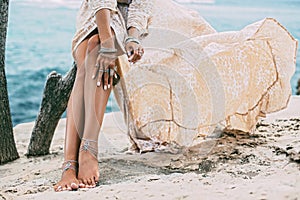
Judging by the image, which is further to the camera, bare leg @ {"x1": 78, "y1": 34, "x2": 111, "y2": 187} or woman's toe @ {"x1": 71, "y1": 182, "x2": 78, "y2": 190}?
bare leg @ {"x1": 78, "y1": 34, "x2": 111, "y2": 187}

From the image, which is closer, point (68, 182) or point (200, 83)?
point (68, 182)

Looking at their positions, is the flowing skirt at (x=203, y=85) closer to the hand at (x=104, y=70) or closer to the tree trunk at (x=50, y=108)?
the hand at (x=104, y=70)

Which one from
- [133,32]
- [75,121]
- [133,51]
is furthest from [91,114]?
[133,32]

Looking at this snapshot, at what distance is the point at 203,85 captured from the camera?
1.96 meters

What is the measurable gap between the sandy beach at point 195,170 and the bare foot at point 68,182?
0.04 metres

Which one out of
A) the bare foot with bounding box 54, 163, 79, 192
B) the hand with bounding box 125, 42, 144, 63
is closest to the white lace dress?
the hand with bounding box 125, 42, 144, 63

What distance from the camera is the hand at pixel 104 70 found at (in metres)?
1.59

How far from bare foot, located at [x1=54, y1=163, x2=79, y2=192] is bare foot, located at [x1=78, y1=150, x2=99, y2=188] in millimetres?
24

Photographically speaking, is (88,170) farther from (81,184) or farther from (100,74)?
(100,74)

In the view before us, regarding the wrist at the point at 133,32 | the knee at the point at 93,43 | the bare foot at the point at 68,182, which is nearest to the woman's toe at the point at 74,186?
the bare foot at the point at 68,182

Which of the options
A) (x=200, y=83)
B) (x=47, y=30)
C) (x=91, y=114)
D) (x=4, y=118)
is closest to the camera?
(x=91, y=114)

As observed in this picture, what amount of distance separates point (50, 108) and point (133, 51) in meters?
0.80

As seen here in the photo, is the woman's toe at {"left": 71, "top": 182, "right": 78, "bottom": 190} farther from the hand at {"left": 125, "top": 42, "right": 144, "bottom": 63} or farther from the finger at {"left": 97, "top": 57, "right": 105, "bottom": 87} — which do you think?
the hand at {"left": 125, "top": 42, "right": 144, "bottom": 63}

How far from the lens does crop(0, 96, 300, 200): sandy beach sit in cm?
114
